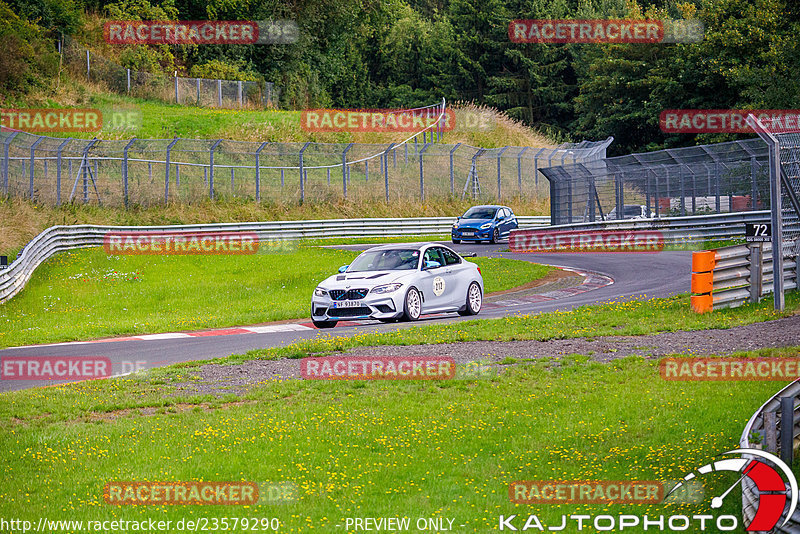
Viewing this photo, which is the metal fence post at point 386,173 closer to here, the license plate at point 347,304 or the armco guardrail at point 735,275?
the license plate at point 347,304

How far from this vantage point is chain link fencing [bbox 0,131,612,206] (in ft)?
107

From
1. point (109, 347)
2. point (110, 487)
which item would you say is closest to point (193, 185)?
point (109, 347)

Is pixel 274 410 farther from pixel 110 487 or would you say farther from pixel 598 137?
pixel 598 137

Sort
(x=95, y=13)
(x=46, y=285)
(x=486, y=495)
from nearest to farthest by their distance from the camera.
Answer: (x=486, y=495) → (x=46, y=285) → (x=95, y=13)

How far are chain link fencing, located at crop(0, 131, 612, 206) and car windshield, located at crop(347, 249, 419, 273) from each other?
16.2m

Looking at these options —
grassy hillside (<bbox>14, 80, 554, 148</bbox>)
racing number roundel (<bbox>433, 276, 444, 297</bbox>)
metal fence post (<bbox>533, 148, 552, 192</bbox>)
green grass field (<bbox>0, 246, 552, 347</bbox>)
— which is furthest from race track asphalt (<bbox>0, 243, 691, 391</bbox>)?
grassy hillside (<bbox>14, 80, 554, 148</bbox>)

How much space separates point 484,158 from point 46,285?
2511cm

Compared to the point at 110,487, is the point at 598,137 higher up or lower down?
higher up

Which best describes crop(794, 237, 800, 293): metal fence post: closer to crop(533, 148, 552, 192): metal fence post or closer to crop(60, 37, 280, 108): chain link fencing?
crop(533, 148, 552, 192): metal fence post

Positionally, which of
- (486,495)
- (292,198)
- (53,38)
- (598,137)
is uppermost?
(53,38)

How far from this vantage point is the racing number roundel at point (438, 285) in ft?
57.3

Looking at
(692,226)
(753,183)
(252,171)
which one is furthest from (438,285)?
(252,171)

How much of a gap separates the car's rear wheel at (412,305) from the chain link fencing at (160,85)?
140ft

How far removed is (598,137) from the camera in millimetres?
65812
